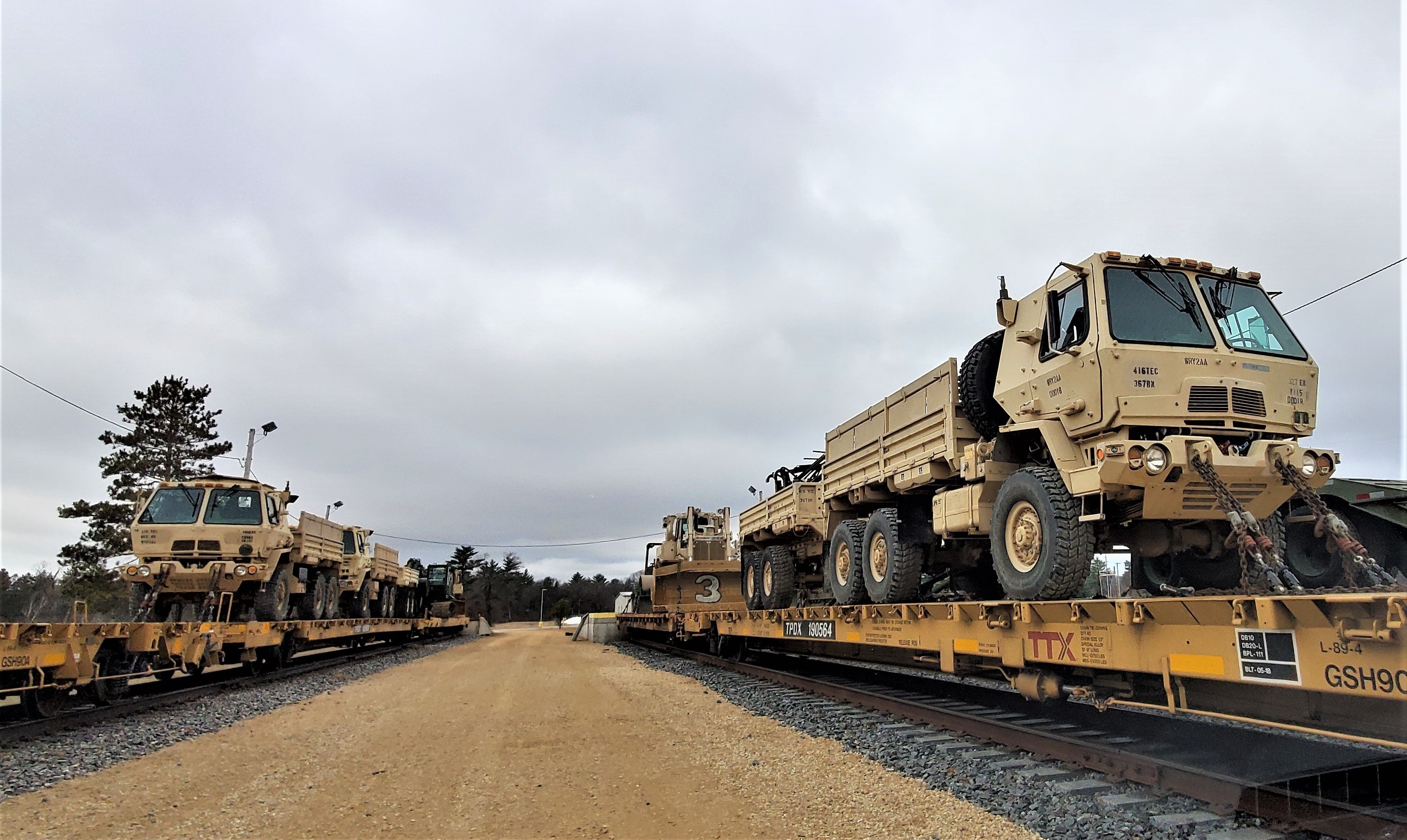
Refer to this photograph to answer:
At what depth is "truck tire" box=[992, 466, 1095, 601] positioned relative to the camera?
224 inches

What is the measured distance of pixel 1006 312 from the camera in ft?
22.9

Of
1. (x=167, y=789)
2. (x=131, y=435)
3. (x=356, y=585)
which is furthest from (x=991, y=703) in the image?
(x=131, y=435)

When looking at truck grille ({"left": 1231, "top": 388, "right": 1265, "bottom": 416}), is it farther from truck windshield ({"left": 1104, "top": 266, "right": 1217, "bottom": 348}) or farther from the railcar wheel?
the railcar wheel

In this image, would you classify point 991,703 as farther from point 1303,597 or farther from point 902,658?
point 1303,597

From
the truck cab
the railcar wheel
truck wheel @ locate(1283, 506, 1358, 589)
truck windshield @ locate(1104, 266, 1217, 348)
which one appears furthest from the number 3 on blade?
truck windshield @ locate(1104, 266, 1217, 348)

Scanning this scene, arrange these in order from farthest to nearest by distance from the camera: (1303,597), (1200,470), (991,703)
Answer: (991,703) < (1200,470) < (1303,597)

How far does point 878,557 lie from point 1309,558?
403 centimetres

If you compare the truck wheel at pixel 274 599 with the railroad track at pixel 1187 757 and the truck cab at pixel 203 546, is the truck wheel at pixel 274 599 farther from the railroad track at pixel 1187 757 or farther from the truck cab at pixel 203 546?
the railroad track at pixel 1187 757

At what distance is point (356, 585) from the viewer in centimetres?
2112

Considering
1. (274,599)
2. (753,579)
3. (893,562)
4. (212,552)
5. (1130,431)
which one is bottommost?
(274,599)

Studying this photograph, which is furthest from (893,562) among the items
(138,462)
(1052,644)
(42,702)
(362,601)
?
(138,462)

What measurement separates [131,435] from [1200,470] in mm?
38720

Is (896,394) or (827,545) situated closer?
(896,394)

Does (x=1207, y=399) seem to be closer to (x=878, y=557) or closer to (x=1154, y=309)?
(x=1154, y=309)
